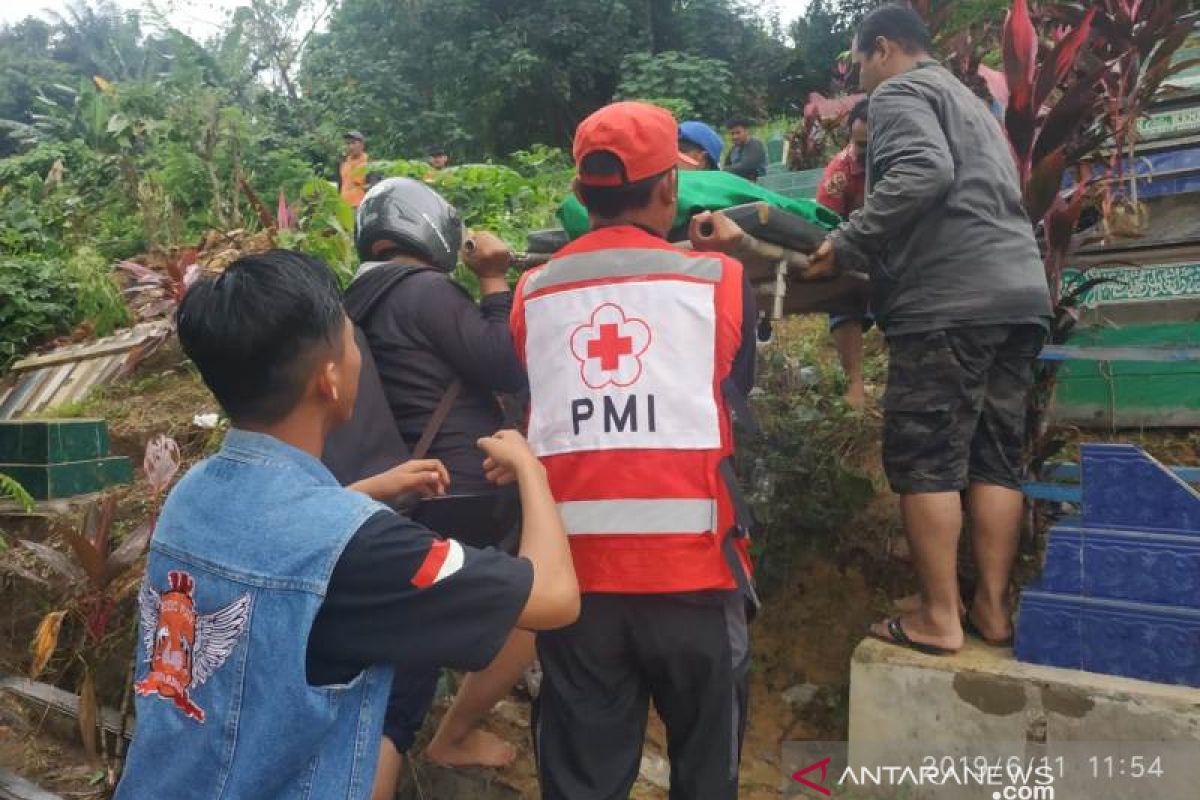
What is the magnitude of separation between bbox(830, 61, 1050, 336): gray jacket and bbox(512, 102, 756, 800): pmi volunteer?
84cm

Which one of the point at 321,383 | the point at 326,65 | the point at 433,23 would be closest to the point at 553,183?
the point at 433,23

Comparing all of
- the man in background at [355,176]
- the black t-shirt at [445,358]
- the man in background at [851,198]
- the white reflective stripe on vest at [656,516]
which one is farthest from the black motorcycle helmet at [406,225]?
the man in background at [355,176]

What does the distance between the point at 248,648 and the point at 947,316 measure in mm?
2088

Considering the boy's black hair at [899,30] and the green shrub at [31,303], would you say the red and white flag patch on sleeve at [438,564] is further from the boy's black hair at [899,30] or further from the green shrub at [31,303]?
the green shrub at [31,303]

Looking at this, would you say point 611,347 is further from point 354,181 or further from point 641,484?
point 354,181

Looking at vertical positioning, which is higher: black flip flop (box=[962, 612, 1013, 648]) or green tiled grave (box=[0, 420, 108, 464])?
green tiled grave (box=[0, 420, 108, 464])

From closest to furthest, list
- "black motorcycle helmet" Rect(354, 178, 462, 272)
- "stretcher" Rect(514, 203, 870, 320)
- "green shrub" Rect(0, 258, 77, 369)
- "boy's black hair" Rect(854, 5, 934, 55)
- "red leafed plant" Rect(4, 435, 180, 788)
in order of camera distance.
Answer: "stretcher" Rect(514, 203, 870, 320) → "black motorcycle helmet" Rect(354, 178, 462, 272) → "boy's black hair" Rect(854, 5, 934, 55) → "red leafed plant" Rect(4, 435, 180, 788) → "green shrub" Rect(0, 258, 77, 369)

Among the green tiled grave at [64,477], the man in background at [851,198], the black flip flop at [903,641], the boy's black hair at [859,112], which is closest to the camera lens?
the black flip flop at [903,641]

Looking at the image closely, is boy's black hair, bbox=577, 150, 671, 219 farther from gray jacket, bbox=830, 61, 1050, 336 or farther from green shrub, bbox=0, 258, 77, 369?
green shrub, bbox=0, 258, 77, 369

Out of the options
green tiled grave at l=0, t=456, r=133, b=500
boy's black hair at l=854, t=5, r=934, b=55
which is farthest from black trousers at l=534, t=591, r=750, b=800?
green tiled grave at l=0, t=456, r=133, b=500

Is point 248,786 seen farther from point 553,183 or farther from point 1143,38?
point 553,183

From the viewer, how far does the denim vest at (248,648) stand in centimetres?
138

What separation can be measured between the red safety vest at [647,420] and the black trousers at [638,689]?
9 centimetres

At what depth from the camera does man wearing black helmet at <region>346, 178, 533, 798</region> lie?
8.19 ft
